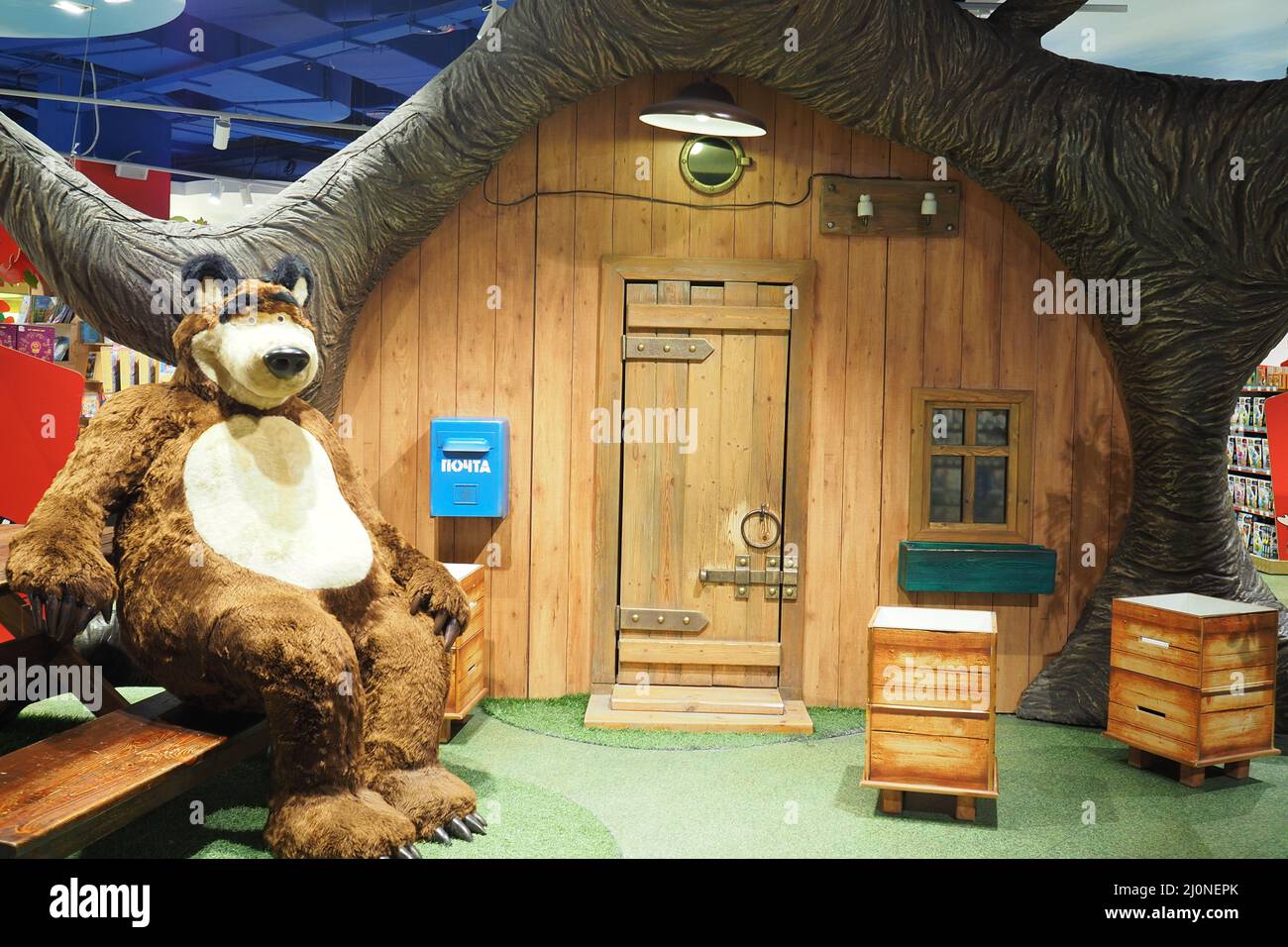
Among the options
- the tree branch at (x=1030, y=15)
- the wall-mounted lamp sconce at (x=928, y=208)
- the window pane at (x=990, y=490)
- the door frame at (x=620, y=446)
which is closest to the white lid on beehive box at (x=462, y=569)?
the door frame at (x=620, y=446)

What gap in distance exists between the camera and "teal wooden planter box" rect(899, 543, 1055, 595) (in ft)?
15.5

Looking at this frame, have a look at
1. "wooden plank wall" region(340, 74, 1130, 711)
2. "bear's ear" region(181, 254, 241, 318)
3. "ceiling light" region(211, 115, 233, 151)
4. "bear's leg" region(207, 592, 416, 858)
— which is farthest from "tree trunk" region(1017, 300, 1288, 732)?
"ceiling light" region(211, 115, 233, 151)

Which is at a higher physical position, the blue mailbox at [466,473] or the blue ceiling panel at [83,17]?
the blue ceiling panel at [83,17]

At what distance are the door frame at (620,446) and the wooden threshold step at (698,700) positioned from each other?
0.53 ft

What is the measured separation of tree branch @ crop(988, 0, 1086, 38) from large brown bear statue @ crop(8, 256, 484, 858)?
307 cm

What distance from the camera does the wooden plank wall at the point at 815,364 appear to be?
473cm

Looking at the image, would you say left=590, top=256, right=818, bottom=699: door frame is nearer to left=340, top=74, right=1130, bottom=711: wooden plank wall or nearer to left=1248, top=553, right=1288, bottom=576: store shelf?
left=340, top=74, right=1130, bottom=711: wooden plank wall

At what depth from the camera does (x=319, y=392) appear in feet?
14.2

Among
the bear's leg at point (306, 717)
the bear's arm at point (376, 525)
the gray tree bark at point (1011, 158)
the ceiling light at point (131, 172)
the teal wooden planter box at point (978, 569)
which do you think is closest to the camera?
the bear's leg at point (306, 717)

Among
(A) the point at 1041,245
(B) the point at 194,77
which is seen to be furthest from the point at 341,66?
(A) the point at 1041,245

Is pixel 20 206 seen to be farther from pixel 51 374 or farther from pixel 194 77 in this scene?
pixel 194 77

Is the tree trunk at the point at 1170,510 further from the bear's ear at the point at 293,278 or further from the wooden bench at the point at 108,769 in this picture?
the wooden bench at the point at 108,769
